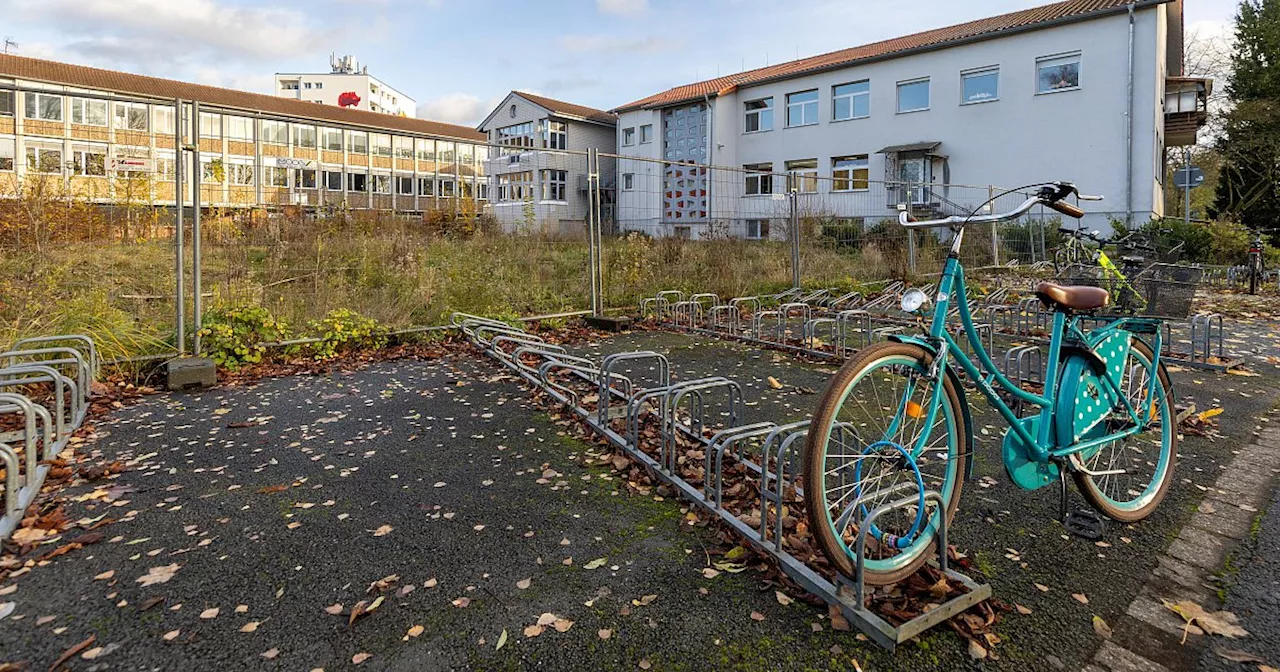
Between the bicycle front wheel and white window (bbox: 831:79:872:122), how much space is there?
2749cm

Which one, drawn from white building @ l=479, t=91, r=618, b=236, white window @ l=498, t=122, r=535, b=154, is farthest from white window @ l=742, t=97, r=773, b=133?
white building @ l=479, t=91, r=618, b=236

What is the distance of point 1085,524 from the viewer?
9.77 feet

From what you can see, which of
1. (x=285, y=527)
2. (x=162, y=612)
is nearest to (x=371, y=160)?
(x=285, y=527)

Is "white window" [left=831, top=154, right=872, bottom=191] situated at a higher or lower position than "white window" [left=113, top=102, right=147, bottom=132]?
higher

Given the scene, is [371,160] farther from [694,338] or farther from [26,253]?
[694,338]

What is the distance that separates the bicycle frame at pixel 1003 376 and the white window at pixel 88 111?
662 cm

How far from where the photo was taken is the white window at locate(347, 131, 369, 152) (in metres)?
8.06

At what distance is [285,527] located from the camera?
3.08m

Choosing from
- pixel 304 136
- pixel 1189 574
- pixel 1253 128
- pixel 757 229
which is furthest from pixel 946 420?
pixel 1253 128

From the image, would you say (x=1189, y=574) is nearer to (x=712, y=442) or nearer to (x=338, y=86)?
(x=712, y=442)

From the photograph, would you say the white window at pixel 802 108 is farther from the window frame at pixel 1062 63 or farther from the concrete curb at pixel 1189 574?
the concrete curb at pixel 1189 574

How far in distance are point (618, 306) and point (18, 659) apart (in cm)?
850

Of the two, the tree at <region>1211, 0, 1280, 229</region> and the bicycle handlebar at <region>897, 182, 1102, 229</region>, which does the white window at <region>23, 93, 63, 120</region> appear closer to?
the bicycle handlebar at <region>897, 182, 1102, 229</region>

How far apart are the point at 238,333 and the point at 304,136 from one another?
2661 millimetres
